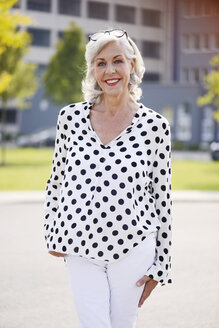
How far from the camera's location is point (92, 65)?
3781mm

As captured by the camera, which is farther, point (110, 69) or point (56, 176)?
point (56, 176)

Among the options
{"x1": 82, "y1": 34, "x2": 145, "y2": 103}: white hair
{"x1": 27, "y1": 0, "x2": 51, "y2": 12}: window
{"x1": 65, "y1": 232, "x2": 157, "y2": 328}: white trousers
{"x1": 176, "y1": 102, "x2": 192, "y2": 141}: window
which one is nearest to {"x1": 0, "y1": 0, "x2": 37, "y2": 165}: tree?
{"x1": 82, "y1": 34, "x2": 145, "y2": 103}: white hair

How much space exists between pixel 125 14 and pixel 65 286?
8238cm

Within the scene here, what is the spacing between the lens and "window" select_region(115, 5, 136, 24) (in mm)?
87625

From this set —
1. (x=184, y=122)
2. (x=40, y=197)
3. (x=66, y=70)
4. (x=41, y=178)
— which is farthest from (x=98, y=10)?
(x=40, y=197)

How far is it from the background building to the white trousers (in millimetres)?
72613

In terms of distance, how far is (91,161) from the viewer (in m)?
3.56

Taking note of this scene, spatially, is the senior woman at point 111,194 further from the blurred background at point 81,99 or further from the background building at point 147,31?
the background building at point 147,31

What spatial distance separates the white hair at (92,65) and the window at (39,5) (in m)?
79.3

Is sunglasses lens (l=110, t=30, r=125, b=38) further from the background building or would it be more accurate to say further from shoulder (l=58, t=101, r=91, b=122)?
the background building

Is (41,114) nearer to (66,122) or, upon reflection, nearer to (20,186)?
(20,186)

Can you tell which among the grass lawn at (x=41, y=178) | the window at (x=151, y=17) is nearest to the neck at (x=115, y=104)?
the grass lawn at (x=41, y=178)

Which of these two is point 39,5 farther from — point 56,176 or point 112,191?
point 112,191

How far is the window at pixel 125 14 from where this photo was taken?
87625 mm
